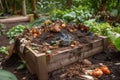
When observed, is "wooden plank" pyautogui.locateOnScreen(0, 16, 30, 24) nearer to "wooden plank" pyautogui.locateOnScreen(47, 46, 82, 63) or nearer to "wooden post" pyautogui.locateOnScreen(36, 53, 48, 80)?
"wooden plank" pyautogui.locateOnScreen(47, 46, 82, 63)

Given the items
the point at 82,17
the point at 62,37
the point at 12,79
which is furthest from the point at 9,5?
the point at 12,79

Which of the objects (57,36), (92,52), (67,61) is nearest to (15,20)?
(57,36)

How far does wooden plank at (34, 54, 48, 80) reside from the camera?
10.1 ft

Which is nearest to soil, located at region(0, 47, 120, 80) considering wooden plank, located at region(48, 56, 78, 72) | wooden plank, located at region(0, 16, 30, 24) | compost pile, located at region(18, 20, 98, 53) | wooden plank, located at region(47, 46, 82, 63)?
wooden plank, located at region(48, 56, 78, 72)

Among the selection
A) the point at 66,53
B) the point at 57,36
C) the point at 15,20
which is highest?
the point at 57,36

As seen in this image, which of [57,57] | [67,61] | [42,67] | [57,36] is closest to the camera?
[42,67]

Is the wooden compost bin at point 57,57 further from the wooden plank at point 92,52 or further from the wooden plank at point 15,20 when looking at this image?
the wooden plank at point 15,20

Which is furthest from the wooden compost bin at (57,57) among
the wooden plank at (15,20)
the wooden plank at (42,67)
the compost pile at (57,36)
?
the wooden plank at (15,20)

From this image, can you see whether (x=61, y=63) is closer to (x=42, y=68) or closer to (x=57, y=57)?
(x=57, y=57)

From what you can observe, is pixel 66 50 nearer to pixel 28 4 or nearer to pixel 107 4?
pixel 107 4

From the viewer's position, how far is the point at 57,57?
327 centimetres

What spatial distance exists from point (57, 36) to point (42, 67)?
752 millimetres

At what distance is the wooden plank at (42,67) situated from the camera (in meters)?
3.06

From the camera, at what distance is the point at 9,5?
36.1 ft
